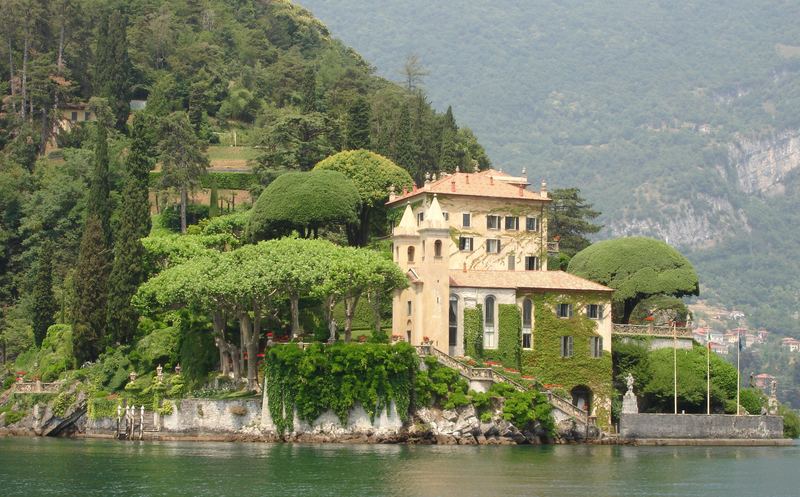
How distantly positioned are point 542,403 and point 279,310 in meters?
16.6

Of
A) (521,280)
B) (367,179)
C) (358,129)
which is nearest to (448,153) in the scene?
(358,129)

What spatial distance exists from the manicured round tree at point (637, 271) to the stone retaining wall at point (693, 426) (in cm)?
1337

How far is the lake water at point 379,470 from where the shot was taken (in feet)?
186

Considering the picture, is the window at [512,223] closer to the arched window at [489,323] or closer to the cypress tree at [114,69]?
the arched window at [489,323]

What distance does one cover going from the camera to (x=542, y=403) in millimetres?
80125

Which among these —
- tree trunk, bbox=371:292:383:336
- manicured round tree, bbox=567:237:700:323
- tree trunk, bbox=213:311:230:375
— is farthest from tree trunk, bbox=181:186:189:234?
manicured round tree, bbox=567:237:700:323

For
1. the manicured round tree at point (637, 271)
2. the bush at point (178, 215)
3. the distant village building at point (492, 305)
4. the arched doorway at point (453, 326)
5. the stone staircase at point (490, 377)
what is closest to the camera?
the stone staircase at point (490, 377)

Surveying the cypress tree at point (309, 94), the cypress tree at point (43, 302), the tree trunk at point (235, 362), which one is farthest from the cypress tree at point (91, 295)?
the cypress tree at point (309, 94)

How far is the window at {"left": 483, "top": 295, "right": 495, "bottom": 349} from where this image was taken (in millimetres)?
84812

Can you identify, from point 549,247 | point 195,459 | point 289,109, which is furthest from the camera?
point 289,109

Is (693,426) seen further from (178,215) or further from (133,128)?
(178,215)

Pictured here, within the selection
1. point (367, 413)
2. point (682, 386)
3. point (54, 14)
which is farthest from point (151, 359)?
point (54, 14)

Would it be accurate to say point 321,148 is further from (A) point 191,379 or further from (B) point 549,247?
(A) point 191,379

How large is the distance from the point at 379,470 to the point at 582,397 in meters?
25.9
